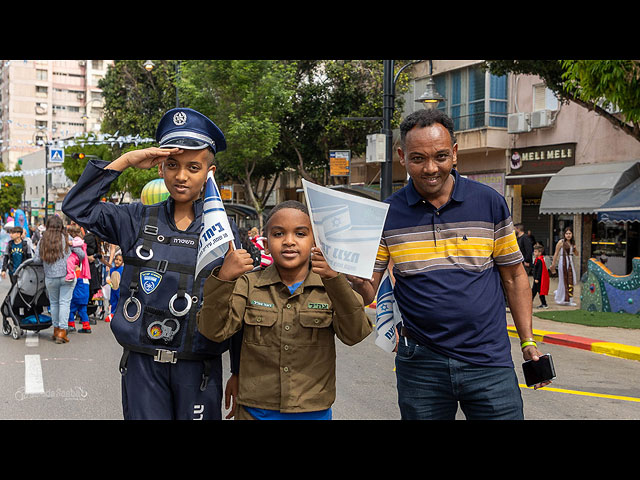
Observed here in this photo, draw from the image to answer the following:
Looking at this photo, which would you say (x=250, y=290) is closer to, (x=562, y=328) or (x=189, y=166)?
(x=189, y=166)

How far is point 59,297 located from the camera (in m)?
10.8

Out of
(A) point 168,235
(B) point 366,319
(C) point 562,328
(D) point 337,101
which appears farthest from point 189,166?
(D) point 337,101

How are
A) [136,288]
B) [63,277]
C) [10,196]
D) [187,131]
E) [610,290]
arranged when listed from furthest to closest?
[10,196], [610,290], [63,277], [187,131], [136,288]

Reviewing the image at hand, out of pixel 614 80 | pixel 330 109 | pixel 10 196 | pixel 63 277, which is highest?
pixel 330 109

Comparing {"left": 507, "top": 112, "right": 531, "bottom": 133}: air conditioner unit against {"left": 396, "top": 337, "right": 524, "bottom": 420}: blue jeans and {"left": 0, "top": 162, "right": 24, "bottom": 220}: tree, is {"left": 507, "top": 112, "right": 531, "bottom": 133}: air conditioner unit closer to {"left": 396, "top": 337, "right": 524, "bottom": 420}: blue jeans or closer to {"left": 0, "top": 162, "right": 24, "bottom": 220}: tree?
{"left": 396, "top": 337, "right": 524, "bottom": 420}: blue jeans

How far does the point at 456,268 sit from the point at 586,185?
63.3ft

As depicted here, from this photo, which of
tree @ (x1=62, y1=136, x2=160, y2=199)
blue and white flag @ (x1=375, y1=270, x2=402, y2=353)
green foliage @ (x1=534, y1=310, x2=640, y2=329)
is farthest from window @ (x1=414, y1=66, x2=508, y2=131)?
blue and white flag @ (x1=375, y1=270, x2=402, y2=353)

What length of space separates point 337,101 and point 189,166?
2858 centimetres

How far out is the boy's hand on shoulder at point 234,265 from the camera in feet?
8.77

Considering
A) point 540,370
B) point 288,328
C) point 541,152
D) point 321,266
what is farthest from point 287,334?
point 541,152

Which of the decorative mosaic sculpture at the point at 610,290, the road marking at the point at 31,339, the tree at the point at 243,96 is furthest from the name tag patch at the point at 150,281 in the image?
the tree at the point at 243,96

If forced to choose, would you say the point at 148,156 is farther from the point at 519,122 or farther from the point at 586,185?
the point at 519,122

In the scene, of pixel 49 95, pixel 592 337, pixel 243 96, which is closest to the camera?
pixel 592 337

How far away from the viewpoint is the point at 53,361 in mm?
9297
